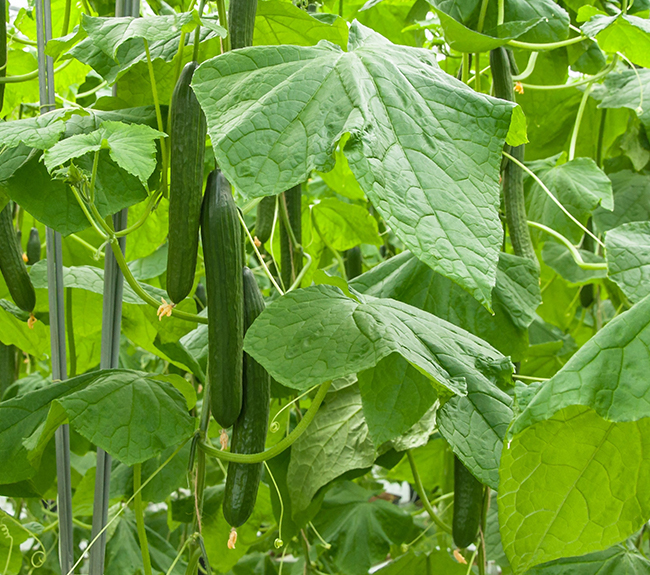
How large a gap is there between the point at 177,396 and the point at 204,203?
21cm

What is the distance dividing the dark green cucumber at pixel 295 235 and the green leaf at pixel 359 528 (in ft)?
1.86

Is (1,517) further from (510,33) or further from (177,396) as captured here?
(510,33)

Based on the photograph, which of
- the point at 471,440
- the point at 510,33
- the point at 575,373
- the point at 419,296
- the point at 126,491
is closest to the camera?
the point at 575,373

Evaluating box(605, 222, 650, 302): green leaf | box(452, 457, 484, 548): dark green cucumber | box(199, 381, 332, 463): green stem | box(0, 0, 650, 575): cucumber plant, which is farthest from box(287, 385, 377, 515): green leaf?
box(605, 222, 650, 302): green leaf

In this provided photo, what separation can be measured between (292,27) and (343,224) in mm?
528

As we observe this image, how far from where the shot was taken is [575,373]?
49 cm

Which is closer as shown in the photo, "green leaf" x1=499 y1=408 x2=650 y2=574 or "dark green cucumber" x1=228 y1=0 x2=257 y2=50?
"green leaf" x1=499 y1=408 x2=650 y2=574

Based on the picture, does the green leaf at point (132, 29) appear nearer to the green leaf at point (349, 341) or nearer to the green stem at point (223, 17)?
the green stem at point (223, 17)

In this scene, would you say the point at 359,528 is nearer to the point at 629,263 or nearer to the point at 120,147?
the point at 629,263

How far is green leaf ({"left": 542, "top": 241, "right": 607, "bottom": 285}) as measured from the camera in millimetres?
1311

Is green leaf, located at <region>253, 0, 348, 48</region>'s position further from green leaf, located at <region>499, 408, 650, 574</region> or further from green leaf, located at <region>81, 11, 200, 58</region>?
green leaf, located at <region>499, 408, 650, 574</region>

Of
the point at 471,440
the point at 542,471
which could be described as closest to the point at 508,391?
the point at 471,440

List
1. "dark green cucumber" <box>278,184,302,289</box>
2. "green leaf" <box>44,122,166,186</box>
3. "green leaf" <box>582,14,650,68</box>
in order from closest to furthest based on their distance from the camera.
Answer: "green leaf" <box>44,122,166,186</box>, "green leaf" <box>582,14,650,68</box>, "dark green cucumber" <box>278,184,302,289</box>

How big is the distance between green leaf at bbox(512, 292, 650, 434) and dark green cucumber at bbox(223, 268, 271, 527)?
0.32 meters
